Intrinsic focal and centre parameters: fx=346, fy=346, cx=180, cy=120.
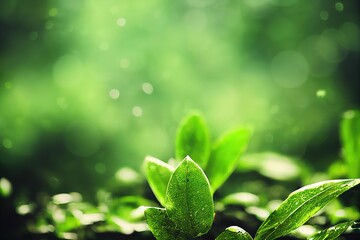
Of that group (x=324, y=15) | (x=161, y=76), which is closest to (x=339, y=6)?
(x=324, y=15)

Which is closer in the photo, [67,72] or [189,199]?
[189,199]

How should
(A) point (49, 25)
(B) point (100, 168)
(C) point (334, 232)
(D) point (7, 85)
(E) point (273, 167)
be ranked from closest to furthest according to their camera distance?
(C) point (334, 232), (E) point (273, 167), (B) point (100, 168), (D) point (7, 85), (A) point (49, 25)

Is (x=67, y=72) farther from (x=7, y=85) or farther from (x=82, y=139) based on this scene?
(x=82, y=139)

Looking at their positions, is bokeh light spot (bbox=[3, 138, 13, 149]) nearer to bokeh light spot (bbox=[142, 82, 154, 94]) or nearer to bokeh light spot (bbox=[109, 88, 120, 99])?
bokeh light spot (bbox=[109, 88, 120, 99])

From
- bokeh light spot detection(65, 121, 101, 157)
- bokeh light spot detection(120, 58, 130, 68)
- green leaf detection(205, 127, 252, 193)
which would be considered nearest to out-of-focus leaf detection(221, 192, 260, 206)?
green leaf detection(205, 127, 252, 193)

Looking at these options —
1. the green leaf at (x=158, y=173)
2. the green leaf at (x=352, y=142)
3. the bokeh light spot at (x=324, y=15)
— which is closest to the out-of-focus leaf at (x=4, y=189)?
the green leaf at (x=158, y=173)

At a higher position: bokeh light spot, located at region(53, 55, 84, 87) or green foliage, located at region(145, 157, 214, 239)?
bokeh light spot, located at region(53, 55, 84, 87)

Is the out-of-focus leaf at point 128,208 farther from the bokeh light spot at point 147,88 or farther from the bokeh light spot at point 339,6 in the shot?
the bokeh light spot at point 339,6
